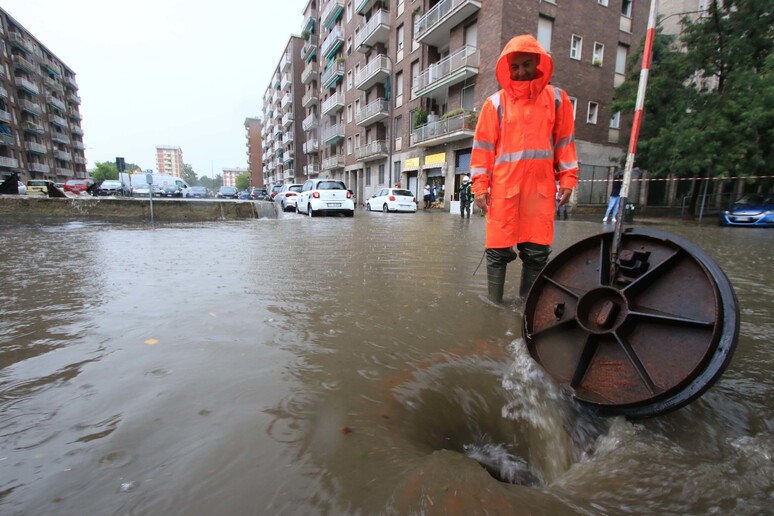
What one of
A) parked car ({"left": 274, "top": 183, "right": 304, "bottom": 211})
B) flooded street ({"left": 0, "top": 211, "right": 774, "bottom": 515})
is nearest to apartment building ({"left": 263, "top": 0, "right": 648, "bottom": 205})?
parked car ({"left": 274, "top": 183, "right": 304, "bottom": 211})

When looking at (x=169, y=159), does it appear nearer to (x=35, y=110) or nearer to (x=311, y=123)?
(x=35, y=110)

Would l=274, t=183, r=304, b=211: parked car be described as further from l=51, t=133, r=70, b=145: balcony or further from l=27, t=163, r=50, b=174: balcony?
l=51, t=133, r=70, b=145: balcony

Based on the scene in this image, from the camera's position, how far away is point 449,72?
22.7 metres

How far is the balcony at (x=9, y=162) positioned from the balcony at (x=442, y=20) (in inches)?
2213

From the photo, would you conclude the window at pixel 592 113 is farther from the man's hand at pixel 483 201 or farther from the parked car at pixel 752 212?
the man's hand at pixel 483 201

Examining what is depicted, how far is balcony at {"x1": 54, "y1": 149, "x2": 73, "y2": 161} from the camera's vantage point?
66.6 meters

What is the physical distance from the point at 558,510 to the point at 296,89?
6662 cm

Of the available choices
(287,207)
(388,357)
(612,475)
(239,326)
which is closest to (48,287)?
(239,326)

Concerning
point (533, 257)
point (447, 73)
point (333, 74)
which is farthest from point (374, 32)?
point (533, 257)

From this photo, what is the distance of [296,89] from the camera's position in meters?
60.3

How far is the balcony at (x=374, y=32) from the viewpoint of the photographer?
30156 millimetres

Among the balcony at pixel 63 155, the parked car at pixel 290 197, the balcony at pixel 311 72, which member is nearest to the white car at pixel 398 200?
the parked car at pixel 290 197

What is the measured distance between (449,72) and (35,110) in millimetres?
67997

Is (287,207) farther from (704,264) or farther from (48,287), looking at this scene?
(704,264)
